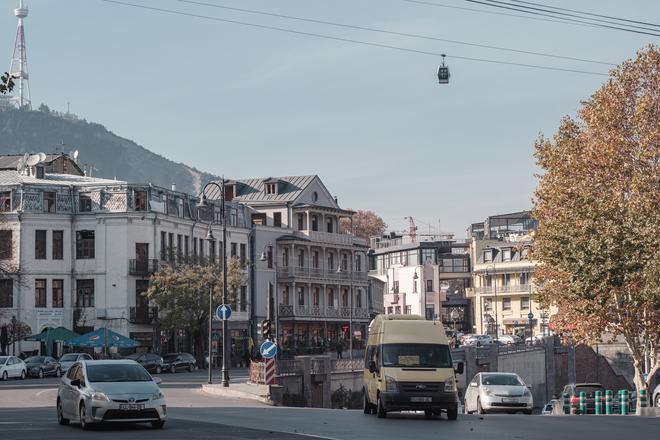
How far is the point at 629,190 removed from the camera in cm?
4691

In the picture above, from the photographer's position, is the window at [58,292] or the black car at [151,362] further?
the window at [58,292]

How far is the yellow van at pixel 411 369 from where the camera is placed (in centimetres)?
3044

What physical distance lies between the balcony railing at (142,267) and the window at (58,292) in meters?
4.94

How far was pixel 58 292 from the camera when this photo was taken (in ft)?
273

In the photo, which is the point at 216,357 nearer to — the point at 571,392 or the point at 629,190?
the point at 571,392

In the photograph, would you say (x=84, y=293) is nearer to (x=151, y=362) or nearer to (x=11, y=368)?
(x=151, y=362)

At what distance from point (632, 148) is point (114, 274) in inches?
1791

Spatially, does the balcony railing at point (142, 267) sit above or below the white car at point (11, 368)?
above

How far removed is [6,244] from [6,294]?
3829mm

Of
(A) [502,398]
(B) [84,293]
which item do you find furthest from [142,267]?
(A) [502,398]

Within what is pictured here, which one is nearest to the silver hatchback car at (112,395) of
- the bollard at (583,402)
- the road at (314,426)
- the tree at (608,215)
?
Result: the road at (314,426)

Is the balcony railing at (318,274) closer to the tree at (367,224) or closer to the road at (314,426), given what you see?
the tree at (367,224)

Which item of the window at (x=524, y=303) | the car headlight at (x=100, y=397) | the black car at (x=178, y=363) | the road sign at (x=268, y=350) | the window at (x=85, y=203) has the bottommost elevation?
the black car at (x=178, y=363)

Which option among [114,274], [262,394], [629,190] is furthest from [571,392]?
[114,274]
